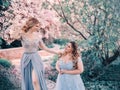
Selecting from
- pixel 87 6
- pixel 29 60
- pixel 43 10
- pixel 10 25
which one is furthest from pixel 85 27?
pixel 29 60

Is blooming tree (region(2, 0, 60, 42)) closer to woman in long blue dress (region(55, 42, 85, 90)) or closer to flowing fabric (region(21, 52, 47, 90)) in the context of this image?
flowing fabric (region(21, 52, 47, 90))

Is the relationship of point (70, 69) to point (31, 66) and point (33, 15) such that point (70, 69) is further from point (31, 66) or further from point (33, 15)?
point (33, 15)

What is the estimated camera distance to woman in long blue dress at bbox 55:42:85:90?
4305 mm

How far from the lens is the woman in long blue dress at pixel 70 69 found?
4.30 meters

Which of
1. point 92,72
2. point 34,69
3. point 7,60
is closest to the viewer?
point 34,69

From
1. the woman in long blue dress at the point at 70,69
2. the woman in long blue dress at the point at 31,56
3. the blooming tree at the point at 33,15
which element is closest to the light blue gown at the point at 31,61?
the woman in long blue dress at the point at 31,56

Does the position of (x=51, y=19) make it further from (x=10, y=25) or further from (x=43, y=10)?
(x=10, y=25)

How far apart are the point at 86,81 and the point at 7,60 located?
1348 mm

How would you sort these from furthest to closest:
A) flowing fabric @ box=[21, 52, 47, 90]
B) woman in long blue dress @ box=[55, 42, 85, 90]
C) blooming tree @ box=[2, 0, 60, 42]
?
1. blooming tree @ box=[2, 0, 60, 42]
2. flowing fabric @ box=[21, 52, 47, 90]
3. woman in long blue dress @ box=[55, 42, 85, 90]

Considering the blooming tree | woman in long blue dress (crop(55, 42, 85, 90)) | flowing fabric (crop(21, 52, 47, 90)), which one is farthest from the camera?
the blooming tree

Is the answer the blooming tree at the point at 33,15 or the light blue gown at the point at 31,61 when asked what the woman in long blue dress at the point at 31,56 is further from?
the blooming tree at the point at 33,15

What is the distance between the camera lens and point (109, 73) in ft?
19.3

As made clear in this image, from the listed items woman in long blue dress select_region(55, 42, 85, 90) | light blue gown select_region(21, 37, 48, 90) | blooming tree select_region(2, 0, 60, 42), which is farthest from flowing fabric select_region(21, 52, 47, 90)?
blooming tree select_region(2, 0, 60, 42)

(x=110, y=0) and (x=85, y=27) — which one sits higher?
(x=110, y=0)
